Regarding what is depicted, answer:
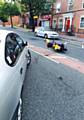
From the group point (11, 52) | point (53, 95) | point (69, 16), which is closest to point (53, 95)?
point (53, 95)

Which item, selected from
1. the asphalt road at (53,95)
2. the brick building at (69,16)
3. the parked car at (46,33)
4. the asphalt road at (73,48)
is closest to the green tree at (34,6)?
the brick building at (69,16)

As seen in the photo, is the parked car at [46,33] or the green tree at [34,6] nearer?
the parked car at [46,33]

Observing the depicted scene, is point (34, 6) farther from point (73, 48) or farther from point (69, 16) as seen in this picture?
point (73, 48)

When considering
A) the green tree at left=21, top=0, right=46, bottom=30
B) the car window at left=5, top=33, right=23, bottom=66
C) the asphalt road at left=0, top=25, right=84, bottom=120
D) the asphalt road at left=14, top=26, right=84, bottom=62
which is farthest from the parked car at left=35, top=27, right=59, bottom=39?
the car window at left=5, top=33, right=23, bottom=66

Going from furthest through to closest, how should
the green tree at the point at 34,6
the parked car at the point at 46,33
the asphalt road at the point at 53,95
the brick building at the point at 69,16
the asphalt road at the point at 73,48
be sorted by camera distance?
the green tree at the point at 34,6 < the brick building at the point at 69,16 < the parked car at the point at 46,33 < the asphalt road at the point at 73,48 < the asphalt road at the point at 53,95

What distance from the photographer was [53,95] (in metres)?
5.12

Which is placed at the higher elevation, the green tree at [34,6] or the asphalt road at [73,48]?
the green tree at [34,6]

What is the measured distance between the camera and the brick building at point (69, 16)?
28872 mm

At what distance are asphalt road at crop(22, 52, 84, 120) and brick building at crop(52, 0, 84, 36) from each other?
71.4ft

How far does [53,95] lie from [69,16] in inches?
1087

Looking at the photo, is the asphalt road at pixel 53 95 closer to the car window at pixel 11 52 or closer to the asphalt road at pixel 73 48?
the car window at pixel 11 52

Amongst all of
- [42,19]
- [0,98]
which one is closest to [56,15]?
[42,19]

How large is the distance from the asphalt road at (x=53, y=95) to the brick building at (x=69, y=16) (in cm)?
2178

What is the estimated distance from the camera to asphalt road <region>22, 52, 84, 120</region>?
4113 mm
